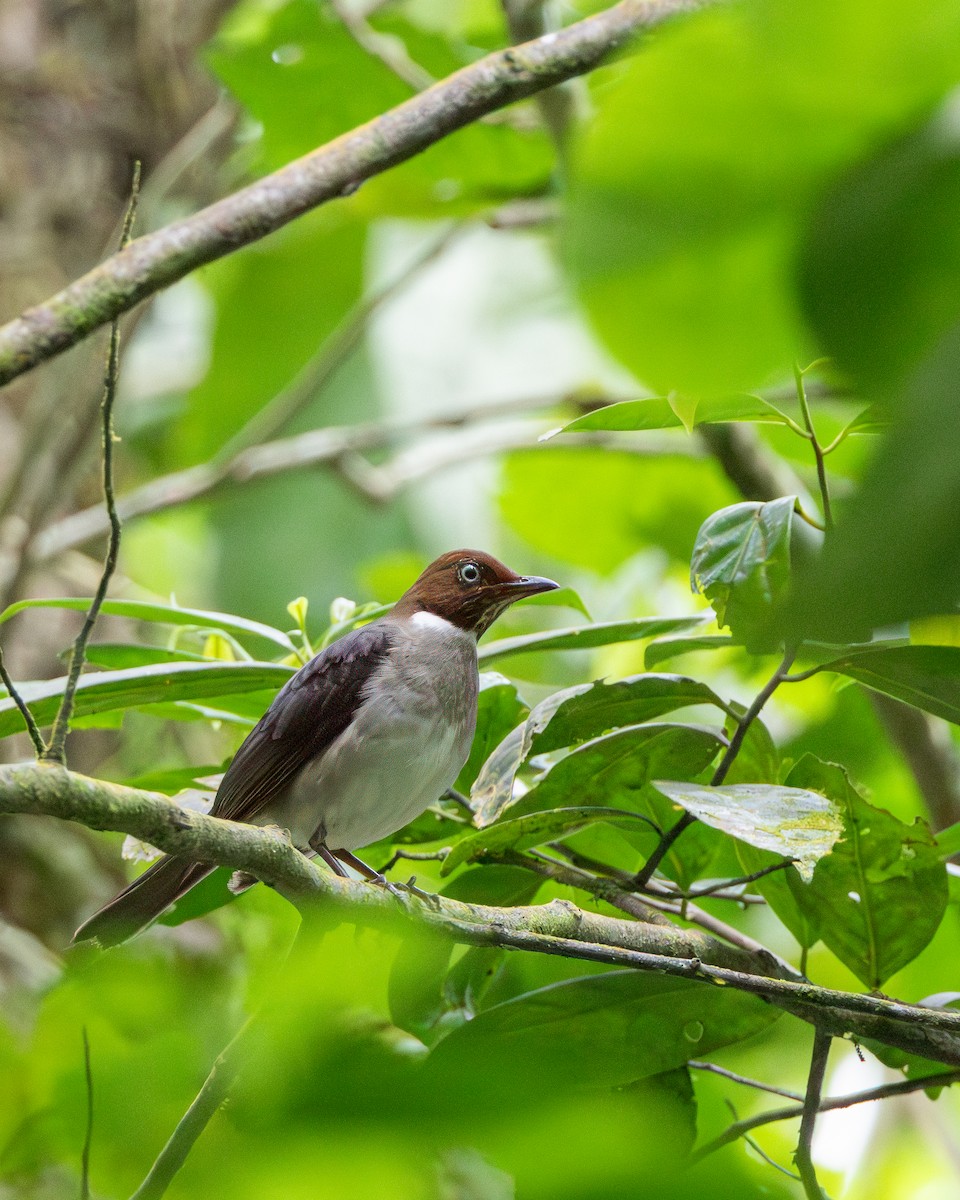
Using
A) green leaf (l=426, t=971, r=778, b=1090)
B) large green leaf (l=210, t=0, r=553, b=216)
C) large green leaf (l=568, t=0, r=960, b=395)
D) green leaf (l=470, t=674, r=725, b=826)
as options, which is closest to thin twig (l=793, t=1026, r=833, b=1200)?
green leaf (l=426, t=971, r=778, b=1090)

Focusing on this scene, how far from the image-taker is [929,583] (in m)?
0.43

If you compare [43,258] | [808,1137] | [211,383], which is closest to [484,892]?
[808,1137]

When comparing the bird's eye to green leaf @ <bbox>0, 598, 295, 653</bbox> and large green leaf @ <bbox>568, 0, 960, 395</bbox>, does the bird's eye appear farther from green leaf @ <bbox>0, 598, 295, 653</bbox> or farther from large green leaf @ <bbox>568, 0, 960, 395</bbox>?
large green leaf @ <bbox>568, 0, 960, 395</bbox>

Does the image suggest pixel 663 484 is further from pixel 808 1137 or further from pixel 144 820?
pixel 144 820

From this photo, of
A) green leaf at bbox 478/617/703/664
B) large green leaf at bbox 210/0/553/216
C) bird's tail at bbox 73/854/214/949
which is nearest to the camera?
green leaf at bbox 478/617/703/664

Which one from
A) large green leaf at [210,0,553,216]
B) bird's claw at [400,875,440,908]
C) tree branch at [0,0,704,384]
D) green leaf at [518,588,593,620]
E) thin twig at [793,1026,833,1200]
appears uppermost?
large green leaf at [210,0,553,216]

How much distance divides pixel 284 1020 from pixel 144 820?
2.99 ft

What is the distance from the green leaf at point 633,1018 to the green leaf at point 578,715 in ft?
1.09

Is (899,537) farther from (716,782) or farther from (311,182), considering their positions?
(311,182)

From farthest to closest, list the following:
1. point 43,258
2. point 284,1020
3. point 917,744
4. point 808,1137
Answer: point 43,258, point 917,744, point 808,1137, point 284,1020

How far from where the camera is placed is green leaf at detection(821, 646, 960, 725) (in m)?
2.06

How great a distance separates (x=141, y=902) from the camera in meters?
2.83

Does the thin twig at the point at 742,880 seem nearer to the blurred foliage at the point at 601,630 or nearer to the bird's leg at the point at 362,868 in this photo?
the blurred foliage at the point at 601,630

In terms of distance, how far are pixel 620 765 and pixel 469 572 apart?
1.64m
